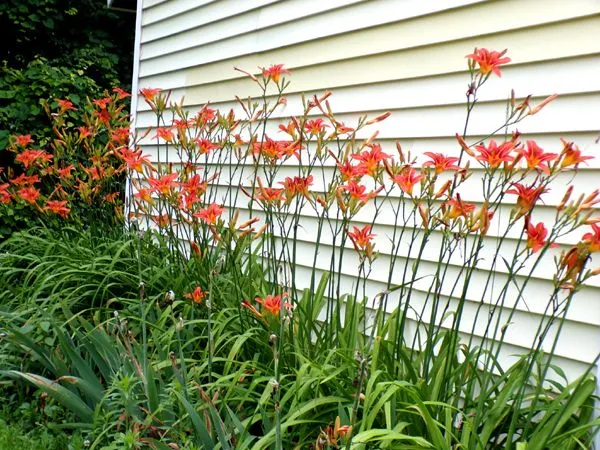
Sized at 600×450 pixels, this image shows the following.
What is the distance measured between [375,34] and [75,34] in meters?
6.04

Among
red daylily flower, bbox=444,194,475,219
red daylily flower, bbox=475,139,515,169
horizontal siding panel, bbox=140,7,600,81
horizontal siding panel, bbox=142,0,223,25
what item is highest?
horizontal siding panel, bbox=142,0,223,25

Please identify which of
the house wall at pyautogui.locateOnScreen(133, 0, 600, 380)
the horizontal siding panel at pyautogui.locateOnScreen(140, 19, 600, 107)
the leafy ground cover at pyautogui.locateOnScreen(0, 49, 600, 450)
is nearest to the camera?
the leafy ground cover at pyautogui.locateOnScreen(0, 49, 600, 450)

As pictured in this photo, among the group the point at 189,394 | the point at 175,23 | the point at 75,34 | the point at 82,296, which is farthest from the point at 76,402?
the point at 75,34

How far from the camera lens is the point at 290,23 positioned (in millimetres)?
4258

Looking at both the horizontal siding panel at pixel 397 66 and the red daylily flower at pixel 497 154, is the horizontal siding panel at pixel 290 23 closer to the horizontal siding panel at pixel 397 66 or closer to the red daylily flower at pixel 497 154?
the horizontal siding panel at pixel 397 66

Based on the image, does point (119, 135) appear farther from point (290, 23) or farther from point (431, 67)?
point (431, 67)

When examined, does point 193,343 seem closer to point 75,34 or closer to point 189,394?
point 189,394

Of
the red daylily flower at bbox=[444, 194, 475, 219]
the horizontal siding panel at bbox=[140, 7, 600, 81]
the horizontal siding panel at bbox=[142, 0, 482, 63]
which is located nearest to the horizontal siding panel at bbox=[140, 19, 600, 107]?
the horizontal siding panel at bbox=[140, 7, 600, 81]

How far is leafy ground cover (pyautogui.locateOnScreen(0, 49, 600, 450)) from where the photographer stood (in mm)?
Result: 2256

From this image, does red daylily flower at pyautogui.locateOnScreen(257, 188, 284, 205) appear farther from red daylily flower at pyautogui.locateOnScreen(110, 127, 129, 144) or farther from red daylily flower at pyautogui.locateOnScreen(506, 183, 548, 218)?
red daylily flower at pyautogui.locateOnScreen(110, 127, 129, 144)

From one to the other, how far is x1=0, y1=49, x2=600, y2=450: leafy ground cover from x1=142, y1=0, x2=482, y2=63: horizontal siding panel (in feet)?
1.37

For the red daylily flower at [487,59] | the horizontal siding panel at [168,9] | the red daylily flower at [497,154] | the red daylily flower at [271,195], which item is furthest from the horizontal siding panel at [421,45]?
the red daylily flower at [271,195]

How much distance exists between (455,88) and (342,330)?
3.59 ft

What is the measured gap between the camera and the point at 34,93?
7.34 m
